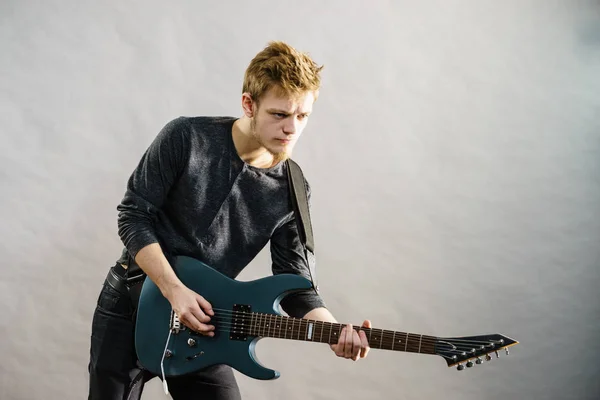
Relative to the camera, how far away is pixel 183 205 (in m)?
2.18

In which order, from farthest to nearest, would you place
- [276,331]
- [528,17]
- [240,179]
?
[528,17] < [240,179] < [276,331]

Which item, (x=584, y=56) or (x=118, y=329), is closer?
(x=118, y=329)

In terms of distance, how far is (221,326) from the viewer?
2.08m

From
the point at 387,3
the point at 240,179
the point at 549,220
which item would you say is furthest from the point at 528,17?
the point at 240,179

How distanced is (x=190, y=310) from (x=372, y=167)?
1591mm

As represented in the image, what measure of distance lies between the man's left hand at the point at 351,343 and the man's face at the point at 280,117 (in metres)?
0.59

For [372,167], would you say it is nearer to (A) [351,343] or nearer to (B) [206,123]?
(B) [206,123]

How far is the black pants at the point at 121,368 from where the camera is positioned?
6.91ft

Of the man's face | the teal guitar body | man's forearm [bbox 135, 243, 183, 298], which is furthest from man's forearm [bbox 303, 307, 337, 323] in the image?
the man's face

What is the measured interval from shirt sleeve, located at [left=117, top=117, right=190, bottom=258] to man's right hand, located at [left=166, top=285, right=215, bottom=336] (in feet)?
0.58

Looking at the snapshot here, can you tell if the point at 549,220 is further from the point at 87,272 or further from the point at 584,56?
the point at 87,272

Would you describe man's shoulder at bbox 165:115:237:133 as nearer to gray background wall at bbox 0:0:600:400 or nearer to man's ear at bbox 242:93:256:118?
man's ear at bbox 242:93:256:118

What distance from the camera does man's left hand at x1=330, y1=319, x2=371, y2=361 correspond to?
6.52 ft

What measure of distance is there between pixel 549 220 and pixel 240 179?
1.80 meters
